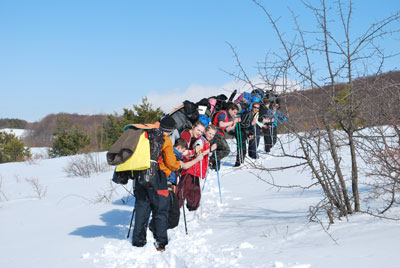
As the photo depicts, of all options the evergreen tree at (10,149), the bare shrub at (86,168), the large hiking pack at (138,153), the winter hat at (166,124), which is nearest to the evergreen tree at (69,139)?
the evergreen tree at (10,149)

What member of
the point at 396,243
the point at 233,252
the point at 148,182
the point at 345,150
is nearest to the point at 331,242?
the point at 396,243

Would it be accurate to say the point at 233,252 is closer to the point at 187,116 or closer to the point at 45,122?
the point at 187,116

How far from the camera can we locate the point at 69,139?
2191 centimetres

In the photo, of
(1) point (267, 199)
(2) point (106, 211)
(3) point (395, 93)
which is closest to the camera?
(3) point (395, 93)

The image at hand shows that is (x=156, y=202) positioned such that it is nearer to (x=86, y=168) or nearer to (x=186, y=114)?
(x=186, y=114)

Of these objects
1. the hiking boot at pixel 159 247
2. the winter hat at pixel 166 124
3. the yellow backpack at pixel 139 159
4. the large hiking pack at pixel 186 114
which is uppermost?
the large hiking pack at pixel 186 114

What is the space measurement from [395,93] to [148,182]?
2.93 metres

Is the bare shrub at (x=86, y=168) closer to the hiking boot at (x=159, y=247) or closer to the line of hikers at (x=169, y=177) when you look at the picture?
the line of hikers at (x=169, y=177)

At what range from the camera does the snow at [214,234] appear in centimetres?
313

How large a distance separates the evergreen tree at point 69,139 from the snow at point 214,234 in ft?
44.6

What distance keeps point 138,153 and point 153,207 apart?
0.79 m

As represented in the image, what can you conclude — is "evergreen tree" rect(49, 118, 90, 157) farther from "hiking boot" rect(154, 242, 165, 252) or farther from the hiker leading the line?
"hiking boot" rect(154, 242, 165, 252)

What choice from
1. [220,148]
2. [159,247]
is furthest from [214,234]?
[220,148]

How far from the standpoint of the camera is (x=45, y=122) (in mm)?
62906
